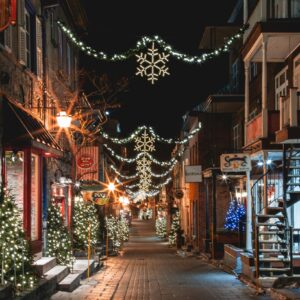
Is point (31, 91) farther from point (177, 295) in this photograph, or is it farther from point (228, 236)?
point (228, 236)

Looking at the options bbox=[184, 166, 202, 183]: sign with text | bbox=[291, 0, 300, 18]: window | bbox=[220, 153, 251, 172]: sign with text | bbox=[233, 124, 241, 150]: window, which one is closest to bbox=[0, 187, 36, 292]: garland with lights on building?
bbox=[220, 153, 251, 172]: sign with text

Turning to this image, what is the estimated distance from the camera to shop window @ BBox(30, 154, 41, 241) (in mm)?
18625

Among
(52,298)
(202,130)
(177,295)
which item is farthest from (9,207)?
(202,130)

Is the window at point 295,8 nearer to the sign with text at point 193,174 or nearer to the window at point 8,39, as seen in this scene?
the window at point 8,39

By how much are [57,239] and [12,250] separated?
6740 mm

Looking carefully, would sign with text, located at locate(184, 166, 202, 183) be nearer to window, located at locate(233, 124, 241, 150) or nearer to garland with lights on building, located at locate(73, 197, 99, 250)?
window, located at locate(233, 124, 241, 150)

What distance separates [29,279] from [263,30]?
1085 cm

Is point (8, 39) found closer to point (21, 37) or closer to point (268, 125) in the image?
point (21, 37)

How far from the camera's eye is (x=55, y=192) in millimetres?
23844

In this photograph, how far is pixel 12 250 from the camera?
13.1 metres

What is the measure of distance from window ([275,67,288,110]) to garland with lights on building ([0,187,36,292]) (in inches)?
486

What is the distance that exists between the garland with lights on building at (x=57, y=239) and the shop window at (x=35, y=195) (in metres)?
0.85

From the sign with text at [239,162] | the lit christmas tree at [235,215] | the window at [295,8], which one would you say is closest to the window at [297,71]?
the window at [295,8]

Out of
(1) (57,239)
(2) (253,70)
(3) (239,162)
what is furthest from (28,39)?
(2) (253,70)
